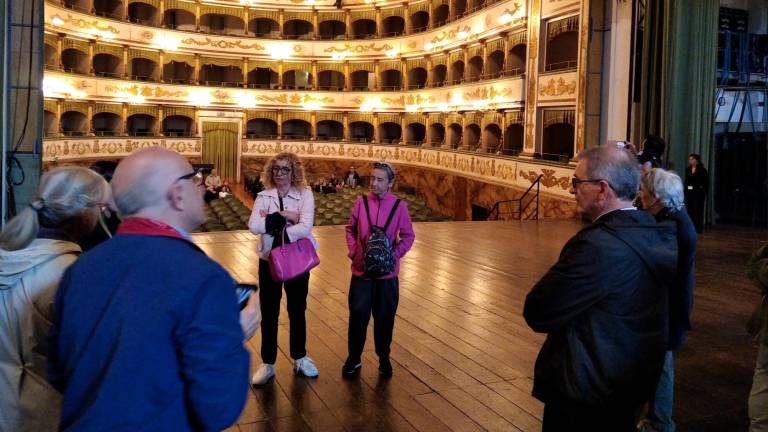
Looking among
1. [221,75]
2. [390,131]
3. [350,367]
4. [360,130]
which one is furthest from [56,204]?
[221,75]

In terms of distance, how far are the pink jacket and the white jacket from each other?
1.07ft

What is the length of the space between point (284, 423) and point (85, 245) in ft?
5.10

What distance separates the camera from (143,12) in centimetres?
2753

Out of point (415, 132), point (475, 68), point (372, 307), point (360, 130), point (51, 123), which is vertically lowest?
point (372, 307)

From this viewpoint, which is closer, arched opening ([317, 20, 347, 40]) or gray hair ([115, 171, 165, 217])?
gray hair ([115, 171, 165, 217])

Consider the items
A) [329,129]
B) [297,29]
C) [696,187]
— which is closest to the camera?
[696,187]

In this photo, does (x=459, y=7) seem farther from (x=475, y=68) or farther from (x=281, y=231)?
(x=281, y=231)

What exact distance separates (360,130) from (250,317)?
29265 millimetres

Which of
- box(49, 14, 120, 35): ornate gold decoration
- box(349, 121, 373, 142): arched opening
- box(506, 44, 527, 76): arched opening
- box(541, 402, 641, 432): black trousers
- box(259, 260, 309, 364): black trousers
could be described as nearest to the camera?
box(541, 402, 641, 432): black trousers

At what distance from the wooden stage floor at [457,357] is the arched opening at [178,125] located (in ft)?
71.1

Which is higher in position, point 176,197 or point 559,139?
point 559,139

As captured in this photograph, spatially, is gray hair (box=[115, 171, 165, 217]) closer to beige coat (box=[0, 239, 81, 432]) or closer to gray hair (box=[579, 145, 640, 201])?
beige coat (box=[0, 239, 81, 432])

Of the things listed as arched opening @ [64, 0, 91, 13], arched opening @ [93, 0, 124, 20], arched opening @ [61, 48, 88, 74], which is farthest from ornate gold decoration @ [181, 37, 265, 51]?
arched opening @ [61, 48, 88, 74]

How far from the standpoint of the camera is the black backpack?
4.15m
